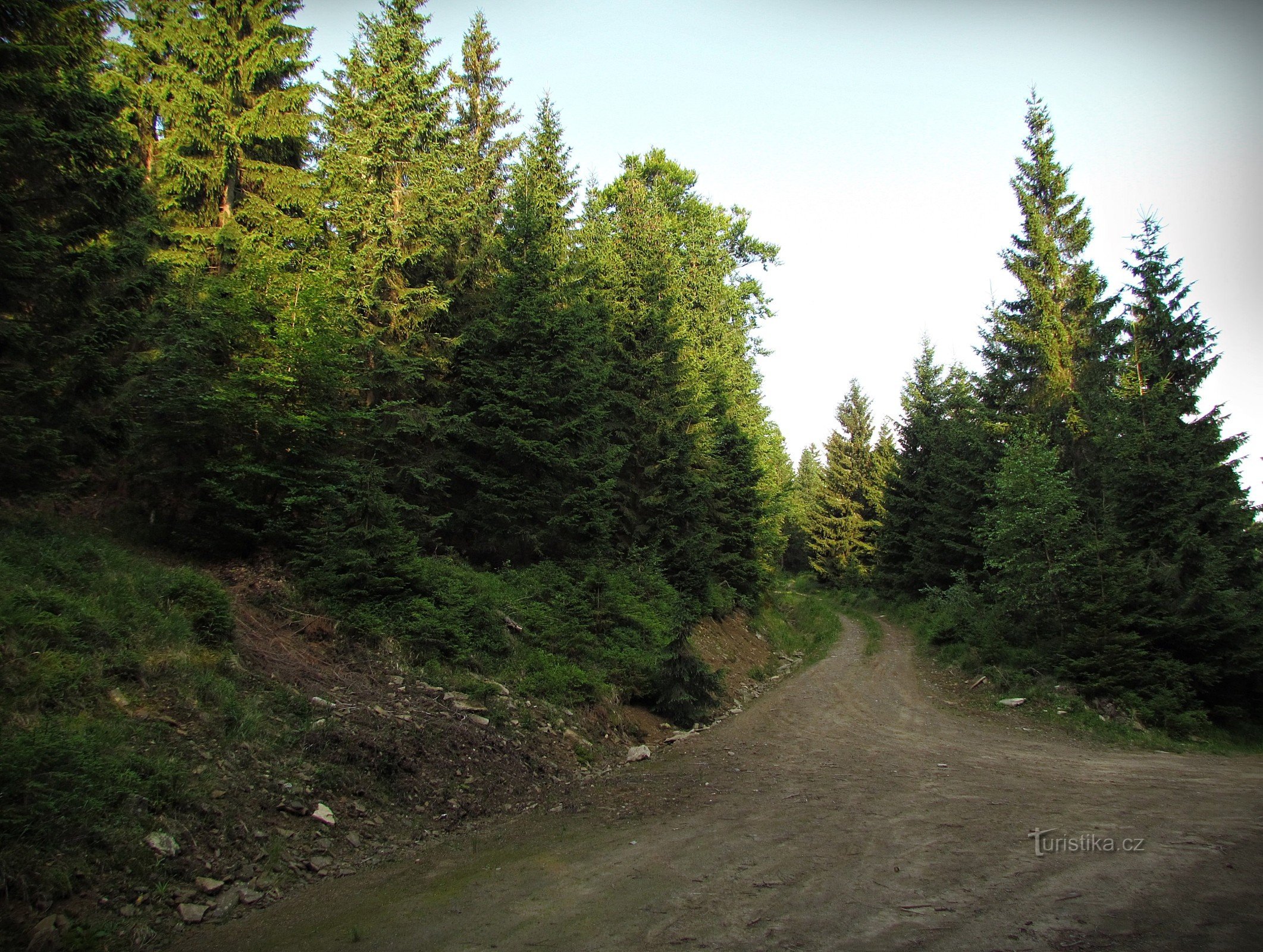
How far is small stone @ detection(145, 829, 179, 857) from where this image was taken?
215 inches

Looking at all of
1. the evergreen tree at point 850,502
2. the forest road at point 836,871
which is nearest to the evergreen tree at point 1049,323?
the forest road at point 836,871

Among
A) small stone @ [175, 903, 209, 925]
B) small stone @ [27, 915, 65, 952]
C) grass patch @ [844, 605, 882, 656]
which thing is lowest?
grass patch @ [844, 605, 882, 656]

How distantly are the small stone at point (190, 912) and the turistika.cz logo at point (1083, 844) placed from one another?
7551mm

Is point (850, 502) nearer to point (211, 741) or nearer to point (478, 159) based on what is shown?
point (478, 159)

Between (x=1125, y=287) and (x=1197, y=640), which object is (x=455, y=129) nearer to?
(x=1125, y=287)

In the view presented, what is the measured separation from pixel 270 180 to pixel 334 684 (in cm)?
1566

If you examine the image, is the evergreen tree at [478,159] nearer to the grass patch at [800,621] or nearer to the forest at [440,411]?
the forest at [440,411]

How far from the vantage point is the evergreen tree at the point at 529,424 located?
16.9 meters

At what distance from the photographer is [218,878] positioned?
5645mm

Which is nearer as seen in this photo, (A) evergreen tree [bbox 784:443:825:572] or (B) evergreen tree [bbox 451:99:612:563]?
(B) evergreen tree [bbox 451:99:612:563]

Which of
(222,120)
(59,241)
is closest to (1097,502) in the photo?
(59,241)

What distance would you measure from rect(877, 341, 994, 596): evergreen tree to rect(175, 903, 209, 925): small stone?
27.1 m

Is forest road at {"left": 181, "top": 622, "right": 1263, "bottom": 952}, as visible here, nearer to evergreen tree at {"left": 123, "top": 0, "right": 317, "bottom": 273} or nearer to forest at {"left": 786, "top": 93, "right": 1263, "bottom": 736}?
forest at {"left": 786, "top": 93, "right": 1263, "bottom": 736}

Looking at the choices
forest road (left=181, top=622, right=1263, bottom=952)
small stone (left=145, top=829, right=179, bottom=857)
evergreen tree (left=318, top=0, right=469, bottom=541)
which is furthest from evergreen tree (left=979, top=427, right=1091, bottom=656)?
small stone (left=145, top=829, right=179, bottom=857)
